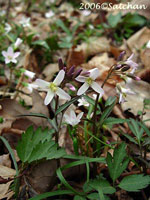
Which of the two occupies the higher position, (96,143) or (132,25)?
(132,25)

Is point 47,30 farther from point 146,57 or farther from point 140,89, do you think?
point 140,89

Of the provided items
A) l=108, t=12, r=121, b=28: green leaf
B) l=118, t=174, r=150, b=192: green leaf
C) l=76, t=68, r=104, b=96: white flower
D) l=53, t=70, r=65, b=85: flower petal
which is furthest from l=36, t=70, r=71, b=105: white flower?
l=108, t=12, r=121, b=28: green leaf

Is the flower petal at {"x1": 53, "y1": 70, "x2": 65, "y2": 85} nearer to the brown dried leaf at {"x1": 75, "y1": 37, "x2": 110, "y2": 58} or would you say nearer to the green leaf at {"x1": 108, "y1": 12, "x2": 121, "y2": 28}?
the brown dried leaf at {"x1": 75, "y1": 37, "x2": 110, "y2": 58}

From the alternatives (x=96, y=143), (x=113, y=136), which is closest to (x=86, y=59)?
(x=113, y=136)

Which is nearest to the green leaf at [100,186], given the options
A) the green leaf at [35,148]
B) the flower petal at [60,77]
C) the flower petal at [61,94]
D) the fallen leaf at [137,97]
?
the green leaf at [35,148]

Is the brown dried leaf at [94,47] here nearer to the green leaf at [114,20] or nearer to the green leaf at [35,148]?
the green leaf at [114,20]
